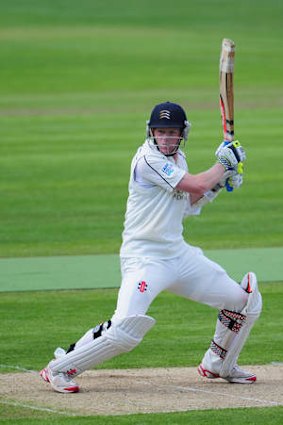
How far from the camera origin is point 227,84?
812cm

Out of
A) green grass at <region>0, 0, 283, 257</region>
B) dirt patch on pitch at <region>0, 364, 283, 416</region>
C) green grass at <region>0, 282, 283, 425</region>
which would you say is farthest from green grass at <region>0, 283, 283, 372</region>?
green grass at <region>0, 0, 283, 257</region>

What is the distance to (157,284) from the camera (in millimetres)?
7949

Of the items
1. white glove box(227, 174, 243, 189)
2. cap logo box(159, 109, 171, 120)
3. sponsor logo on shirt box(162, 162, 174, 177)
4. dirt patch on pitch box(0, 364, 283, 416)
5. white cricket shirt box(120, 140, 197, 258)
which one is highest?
cap logo box(159, 109, 171, 120)

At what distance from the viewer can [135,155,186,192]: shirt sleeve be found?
26.0 ft

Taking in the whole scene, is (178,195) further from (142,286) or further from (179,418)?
(179,418)

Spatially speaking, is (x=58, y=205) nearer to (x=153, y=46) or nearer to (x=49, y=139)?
(x=49, y=139)

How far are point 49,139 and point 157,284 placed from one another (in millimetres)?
15961

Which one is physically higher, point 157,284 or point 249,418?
point 157,284

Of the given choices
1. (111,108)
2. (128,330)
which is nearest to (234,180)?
(128,330)

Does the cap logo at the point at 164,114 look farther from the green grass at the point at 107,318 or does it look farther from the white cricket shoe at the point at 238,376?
the green grass at the point at 107,318

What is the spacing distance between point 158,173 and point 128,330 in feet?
3.41

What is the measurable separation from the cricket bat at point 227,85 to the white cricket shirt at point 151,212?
39 centimetres

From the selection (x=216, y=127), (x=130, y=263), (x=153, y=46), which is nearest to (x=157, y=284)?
(x=130, y=263)

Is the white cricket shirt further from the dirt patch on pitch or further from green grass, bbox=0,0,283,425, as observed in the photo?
green grass, bbox=0,0,283,425
